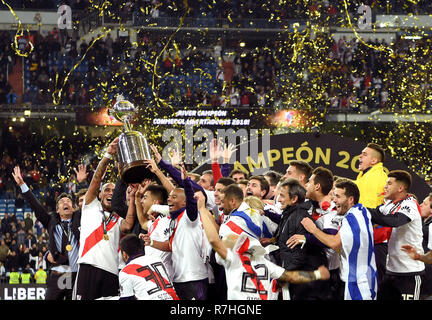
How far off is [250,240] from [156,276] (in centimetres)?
82

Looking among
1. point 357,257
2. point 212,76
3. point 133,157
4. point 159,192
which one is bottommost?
point 357,257

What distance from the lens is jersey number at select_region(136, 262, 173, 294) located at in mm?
6250

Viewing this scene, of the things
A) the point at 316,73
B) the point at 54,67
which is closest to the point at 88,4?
the point at 54,67

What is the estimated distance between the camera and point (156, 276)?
6.29 meters

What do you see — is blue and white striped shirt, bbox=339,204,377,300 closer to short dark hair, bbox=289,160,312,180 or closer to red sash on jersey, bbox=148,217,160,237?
short dark hair, bbox=289,160,312,180

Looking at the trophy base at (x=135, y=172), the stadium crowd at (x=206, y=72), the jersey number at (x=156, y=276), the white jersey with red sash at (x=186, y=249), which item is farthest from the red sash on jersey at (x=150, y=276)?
the stadium crowd at (x=206, y=72)

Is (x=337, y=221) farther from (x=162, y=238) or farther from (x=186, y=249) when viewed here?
(x=162, y=238)

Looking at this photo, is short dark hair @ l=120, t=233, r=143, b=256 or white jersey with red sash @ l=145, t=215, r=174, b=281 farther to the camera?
white jersey with red sash @ l=145, t=215, r=174, b=281

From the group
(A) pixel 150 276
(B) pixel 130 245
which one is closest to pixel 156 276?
(A) pixel 150 276

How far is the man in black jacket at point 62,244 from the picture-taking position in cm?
816

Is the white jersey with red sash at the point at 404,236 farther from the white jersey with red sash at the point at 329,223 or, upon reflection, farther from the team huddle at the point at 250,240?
the white jersey with red sash at the point at 329,223

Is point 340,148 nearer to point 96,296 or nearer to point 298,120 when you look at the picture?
point 96,296

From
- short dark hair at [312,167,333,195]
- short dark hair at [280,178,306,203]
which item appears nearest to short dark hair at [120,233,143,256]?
short dark hair at [280,178,306,203]

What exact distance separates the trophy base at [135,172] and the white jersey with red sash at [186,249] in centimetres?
46
